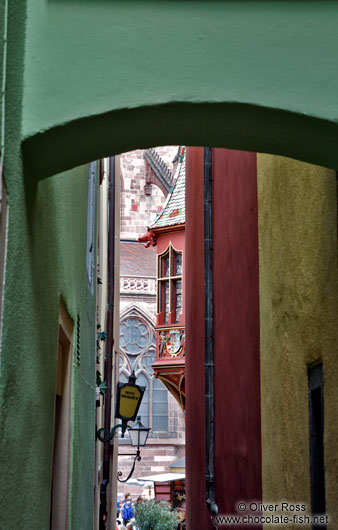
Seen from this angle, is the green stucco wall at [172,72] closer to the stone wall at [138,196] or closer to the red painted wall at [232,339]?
the red painted wall at [232,339]

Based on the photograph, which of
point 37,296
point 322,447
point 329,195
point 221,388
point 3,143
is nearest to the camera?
point 3,143

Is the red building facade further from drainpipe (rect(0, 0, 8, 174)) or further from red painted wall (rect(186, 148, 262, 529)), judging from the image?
drainpipe (rect(0, 0, 8, 174))

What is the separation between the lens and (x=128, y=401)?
11.2m

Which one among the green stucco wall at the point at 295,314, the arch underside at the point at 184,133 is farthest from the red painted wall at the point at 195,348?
the arch underside at the point at 184,133

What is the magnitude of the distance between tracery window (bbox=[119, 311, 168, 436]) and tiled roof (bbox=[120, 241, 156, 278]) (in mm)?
1735

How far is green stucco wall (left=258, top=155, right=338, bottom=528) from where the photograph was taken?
4770 mm

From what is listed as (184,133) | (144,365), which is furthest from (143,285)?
(184,133)

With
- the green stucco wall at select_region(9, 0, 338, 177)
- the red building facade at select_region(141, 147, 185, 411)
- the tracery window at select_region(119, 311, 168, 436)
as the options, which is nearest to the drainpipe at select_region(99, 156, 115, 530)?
the red building facade at select_region(141, 147, 185, 411)

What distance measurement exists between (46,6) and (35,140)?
0.60 meters

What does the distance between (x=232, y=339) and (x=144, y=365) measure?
22681 millimetres

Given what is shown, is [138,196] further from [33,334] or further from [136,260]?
[33,334]

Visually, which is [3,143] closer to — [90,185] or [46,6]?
[46,6]

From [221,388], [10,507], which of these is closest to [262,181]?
[221,388]

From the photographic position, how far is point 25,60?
140 inches
